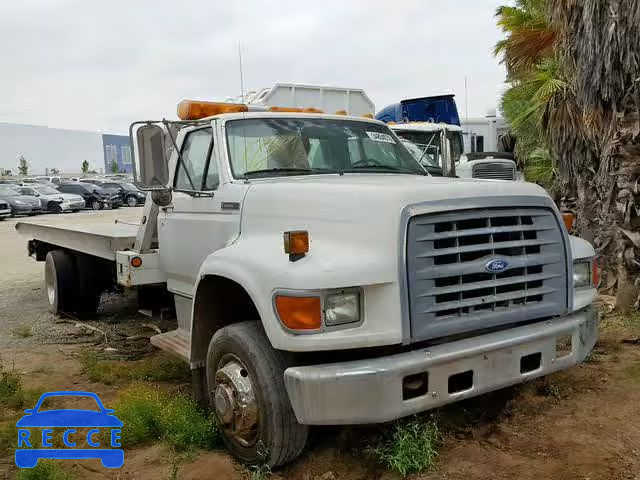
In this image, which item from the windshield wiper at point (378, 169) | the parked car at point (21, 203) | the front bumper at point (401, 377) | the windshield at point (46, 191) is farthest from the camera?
the windshield at point (46, 191)

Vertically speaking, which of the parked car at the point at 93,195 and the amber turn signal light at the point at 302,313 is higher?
the parked car at the point at 93,195

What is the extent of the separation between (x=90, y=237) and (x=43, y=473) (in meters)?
3.65

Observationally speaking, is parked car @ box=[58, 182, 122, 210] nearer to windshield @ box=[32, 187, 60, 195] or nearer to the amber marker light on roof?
windshield @ box=[32, 187, 60, 195]

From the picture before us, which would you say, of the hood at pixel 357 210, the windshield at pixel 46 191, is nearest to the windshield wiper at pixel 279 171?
the hood at pixel 357 210

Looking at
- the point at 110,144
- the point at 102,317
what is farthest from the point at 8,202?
the point at 110,144

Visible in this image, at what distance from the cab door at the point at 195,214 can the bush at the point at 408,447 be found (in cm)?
161

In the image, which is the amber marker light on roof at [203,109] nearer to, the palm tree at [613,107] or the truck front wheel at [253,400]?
the truck front wheel at [253,400]

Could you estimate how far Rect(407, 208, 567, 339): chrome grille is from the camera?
125 inches

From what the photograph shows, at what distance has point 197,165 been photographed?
488 centimetres

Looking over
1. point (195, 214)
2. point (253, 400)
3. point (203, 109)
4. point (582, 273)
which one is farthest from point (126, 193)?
point (582, 273)

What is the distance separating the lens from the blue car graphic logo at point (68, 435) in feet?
12.5

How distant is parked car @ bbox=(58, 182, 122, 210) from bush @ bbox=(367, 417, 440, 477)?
32835 mm

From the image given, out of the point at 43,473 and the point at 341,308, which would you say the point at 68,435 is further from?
the point at 341,308

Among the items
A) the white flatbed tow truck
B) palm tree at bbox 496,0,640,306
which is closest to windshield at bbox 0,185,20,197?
palm tree at bbox 496,0,640,306
